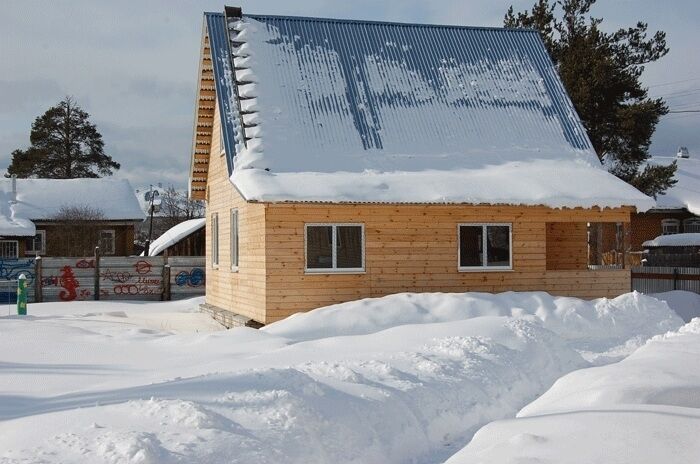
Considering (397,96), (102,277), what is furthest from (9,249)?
(397,96)

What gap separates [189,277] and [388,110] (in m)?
11.9

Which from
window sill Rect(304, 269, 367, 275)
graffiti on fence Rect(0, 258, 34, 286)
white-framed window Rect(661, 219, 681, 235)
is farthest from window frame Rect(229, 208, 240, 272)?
white-framed window Rect(661, 219, 681, 235)

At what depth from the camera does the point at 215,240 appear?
75.4 ft

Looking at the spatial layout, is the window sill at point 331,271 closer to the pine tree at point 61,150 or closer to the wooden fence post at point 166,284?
the wooden fence post at point 166,284

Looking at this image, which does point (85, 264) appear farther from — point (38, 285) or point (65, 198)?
point (65, 198)

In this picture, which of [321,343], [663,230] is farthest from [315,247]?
[663,230]

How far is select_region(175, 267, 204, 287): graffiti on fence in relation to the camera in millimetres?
28812

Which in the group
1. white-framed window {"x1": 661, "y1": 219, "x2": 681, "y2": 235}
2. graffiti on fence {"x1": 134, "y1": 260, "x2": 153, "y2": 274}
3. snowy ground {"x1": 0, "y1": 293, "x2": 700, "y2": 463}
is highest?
white-framed window {"x1": 661, "y1": 219, "x2": 681, "y2": 235}

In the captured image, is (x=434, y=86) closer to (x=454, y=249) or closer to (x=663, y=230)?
(x=454, y=249)

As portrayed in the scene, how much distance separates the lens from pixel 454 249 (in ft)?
59.6

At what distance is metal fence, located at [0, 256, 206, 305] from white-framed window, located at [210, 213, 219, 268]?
5569 mm

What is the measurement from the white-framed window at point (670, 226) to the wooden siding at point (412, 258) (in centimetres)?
2685

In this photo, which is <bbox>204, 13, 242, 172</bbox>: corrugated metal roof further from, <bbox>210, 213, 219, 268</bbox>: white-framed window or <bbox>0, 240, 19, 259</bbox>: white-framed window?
<bbox>0, 240, 19, 259</bbox>: white-framed window

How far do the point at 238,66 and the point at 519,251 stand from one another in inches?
316
